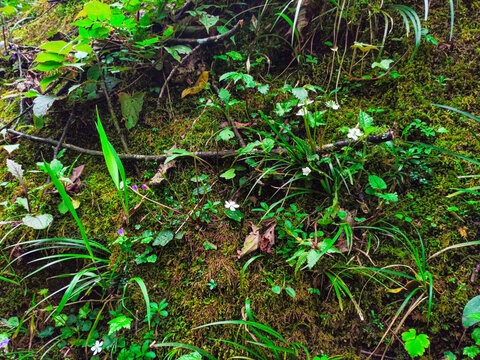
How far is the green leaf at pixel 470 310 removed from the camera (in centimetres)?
100

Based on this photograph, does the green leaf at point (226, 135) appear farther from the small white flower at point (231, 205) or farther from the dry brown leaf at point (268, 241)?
the dry brown leaf at point (268, 241)

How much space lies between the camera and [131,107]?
1884 millimetres

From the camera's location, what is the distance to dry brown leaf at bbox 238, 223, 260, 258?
52.4 inches

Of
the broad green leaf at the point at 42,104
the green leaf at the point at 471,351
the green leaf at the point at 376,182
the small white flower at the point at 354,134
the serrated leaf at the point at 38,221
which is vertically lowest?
the green leaf at the point at 471,351

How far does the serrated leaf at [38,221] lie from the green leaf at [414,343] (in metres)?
1.94

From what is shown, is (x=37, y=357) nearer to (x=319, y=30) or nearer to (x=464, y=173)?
(x=464, y=173)

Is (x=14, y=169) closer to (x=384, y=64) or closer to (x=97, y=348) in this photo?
(x=97, y=348)

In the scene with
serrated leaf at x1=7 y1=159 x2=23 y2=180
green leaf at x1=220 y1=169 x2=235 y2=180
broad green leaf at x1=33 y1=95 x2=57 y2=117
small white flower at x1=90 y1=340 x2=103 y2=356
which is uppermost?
broad green leaf at x1=33 y1=95 x2=57 y2=117

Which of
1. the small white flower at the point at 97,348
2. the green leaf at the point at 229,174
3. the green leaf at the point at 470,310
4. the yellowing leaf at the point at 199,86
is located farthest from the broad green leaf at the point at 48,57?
the green leaf at the point at 470,310

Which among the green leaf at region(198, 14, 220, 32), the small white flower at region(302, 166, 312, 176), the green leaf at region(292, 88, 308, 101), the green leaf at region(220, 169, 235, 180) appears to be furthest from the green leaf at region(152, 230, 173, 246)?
the green leaf at region(198, 14, 220, 32)

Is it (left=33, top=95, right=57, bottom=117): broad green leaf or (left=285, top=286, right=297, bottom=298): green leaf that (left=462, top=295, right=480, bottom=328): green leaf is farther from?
(left=33, top=95, right=57, bottom=117): broad green leaf

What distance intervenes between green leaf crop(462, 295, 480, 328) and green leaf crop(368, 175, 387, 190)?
59 cm

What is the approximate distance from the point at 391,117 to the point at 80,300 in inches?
86.1

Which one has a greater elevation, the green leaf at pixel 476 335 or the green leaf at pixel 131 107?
the green leaf at pixel 131 107
